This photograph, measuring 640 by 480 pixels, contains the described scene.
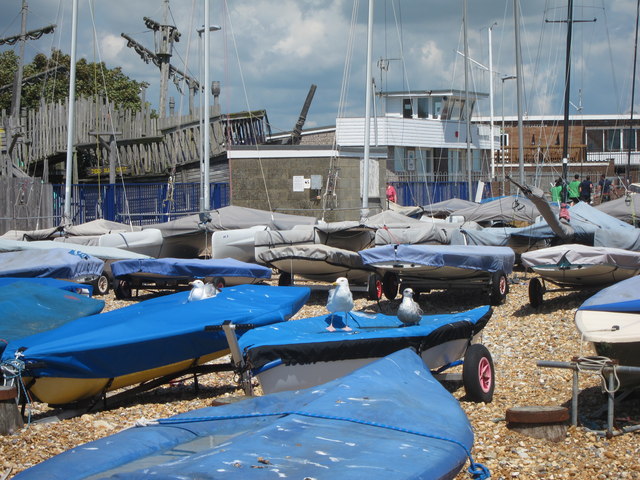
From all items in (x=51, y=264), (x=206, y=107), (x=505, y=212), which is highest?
(x=206, y=107)

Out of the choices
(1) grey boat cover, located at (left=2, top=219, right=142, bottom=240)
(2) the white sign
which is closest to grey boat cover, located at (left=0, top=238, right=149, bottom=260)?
(1) grey boat cover, located at (left=2, top=219, right=142, bottom=240)

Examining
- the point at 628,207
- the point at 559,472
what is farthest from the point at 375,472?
the point at 628,207

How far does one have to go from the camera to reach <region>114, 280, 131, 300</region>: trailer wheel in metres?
18.1

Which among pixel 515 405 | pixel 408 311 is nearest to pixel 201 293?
pixel 408 311

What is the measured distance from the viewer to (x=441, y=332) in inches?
381

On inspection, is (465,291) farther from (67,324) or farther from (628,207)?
(67,324)

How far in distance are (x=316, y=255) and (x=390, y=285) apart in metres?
1.57

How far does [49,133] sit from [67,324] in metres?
26.2

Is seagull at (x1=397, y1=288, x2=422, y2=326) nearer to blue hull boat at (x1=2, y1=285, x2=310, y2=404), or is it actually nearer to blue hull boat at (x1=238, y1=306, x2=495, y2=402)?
blue hull boat at (x1=238, y1=306, x2=495, y2=402)

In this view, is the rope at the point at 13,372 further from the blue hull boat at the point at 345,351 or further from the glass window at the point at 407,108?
the glass window at the point at 407,108

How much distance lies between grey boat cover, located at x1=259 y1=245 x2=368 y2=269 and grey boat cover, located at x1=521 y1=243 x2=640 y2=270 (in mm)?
3738

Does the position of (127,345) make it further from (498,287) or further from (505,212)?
(505,212)

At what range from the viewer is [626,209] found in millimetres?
23141

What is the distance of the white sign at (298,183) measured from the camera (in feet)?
103
